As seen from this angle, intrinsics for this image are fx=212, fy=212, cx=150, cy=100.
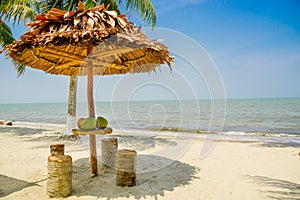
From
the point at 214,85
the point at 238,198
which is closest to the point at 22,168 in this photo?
the point at 238,198

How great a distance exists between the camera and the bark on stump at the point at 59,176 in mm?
2766

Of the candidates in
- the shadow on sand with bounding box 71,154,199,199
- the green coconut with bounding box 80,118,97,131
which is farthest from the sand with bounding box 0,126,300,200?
the green coconut with bounding box 80,118,97,131

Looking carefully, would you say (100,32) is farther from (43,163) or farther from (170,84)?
(43,163)

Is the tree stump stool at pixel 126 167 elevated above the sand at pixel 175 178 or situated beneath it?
elevated above

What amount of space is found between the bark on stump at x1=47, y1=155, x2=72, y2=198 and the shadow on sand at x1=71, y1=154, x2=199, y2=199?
0.67ft

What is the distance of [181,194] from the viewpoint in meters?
3.15

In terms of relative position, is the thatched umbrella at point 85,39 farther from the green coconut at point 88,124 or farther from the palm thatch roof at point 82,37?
the green coconut at point 88,124

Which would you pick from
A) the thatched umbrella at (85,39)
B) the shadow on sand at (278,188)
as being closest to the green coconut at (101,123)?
the thatched umbrella at (85,39)

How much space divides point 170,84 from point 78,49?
2.02m

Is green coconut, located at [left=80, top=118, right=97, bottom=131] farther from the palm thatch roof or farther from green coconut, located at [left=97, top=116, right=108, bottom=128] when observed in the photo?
the palm thatch roof

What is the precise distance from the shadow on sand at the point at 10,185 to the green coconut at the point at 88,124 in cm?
141

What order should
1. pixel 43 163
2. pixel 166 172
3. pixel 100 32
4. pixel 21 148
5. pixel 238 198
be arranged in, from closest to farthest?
pixel 100 32 → pixel 238 198 → pixel 166 172 → pixel 43 163 → pixel 21 148

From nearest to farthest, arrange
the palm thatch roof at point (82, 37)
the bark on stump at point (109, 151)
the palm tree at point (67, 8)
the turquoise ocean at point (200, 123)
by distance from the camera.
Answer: the palm thatch roof at point (82, 37), the bark on stump at point (109, 151), the palm tree at point (67, 8), the turquoise ocean at point (200, 123)

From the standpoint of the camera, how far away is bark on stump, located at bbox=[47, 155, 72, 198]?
9.07 feet
